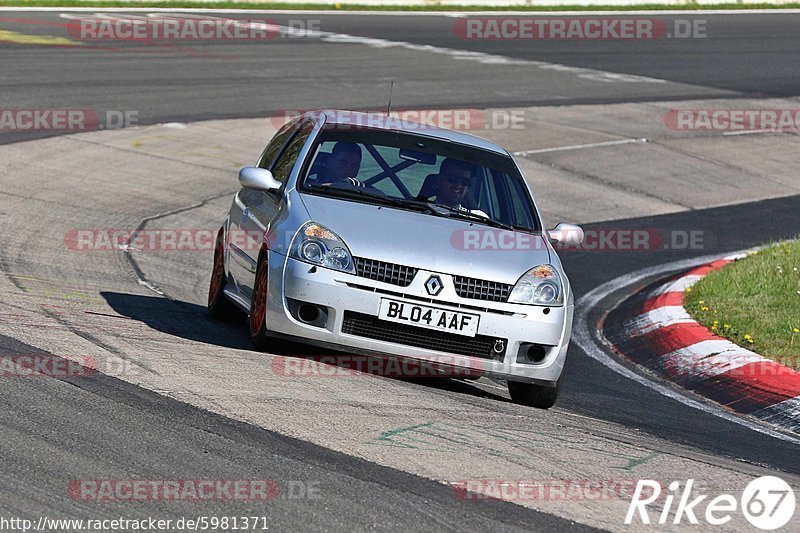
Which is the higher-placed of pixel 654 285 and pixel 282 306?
pixel 282 306

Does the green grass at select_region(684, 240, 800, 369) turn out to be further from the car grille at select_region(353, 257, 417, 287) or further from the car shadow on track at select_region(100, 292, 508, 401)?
the car grille at select_region(353, 257, 417, 287)

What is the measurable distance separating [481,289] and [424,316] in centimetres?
36

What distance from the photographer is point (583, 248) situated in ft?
44.4

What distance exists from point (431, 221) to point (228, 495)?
3.15 m

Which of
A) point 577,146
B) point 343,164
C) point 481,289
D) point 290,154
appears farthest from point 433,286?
point 577,146

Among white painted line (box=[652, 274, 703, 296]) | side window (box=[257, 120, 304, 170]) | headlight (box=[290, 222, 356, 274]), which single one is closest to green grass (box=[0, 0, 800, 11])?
white painted line (box=[652, 274, 703, 296])

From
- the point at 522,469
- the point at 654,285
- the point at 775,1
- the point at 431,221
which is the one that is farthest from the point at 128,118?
the point at 775,1

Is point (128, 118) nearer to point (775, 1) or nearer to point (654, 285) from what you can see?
point (654, 285)

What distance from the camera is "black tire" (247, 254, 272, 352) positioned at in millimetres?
7484

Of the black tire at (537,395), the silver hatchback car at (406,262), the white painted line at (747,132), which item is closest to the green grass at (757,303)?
the silver hatchback car at (406,262)

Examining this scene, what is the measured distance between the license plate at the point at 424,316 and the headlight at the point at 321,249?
0.29 meters

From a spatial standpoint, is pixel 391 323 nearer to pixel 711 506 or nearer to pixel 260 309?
pixel 260 309

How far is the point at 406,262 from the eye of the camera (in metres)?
7.14

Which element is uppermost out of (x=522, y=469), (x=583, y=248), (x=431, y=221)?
(x=431, y=221)
